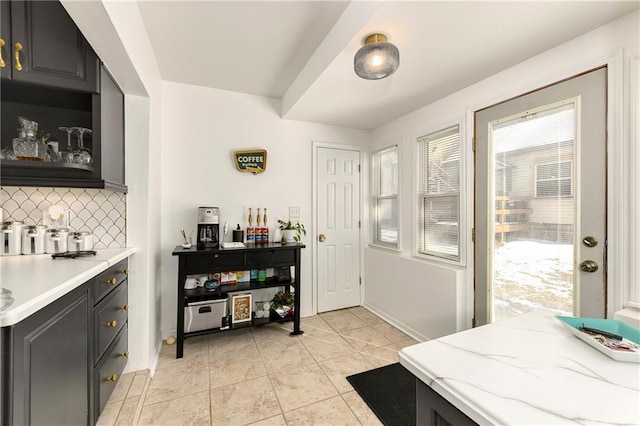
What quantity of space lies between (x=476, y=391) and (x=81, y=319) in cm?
167

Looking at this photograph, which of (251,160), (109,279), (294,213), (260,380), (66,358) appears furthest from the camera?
(294,213)

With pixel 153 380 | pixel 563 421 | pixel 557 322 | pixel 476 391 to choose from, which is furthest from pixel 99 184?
pixel 557 322

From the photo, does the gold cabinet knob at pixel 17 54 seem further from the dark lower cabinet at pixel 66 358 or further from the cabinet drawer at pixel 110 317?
the cabinet drawer at pixel 110 317

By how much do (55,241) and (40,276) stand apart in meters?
0.73

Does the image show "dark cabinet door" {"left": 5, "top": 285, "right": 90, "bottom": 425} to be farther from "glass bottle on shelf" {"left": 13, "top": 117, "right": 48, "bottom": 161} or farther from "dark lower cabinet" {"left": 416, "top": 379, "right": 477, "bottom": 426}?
"dark lower cabinet" {"left": 416, "top": 379, "right": 477, "bottom": 426}

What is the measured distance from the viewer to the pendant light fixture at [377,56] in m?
1.55

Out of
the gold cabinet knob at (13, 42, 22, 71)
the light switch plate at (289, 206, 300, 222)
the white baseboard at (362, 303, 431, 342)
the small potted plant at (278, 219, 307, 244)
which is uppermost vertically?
the gold cabinet knob at (13, 42, 22, 71)

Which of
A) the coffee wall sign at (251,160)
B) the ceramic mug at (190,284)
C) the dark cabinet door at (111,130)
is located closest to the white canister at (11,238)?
the dark cabinet door at (111,130)

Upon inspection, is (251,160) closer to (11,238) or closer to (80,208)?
(80,208)

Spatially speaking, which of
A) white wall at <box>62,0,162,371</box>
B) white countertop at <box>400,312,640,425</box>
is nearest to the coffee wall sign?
white wall at <box>62,0,162,371</box>

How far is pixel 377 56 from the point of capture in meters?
1.56

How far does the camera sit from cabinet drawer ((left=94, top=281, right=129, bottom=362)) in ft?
4.77

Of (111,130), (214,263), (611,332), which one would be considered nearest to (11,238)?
(111,130)

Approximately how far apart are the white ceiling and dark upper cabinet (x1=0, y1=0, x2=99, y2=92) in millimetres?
473
